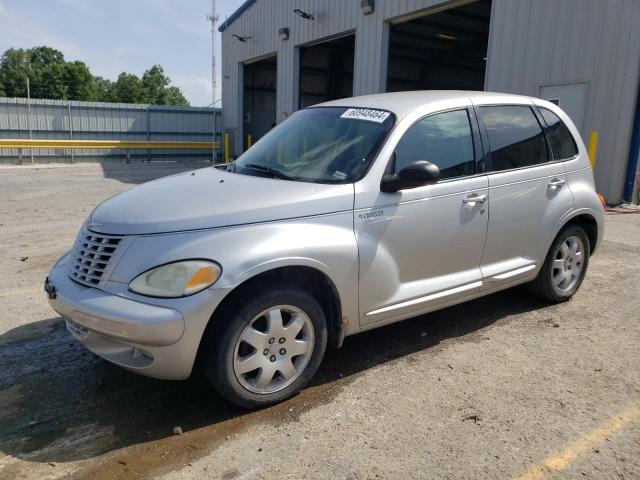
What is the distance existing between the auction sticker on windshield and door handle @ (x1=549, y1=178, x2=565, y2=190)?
1669 millimetres

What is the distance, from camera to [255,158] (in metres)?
4.06

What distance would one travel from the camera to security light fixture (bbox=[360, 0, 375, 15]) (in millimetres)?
14328

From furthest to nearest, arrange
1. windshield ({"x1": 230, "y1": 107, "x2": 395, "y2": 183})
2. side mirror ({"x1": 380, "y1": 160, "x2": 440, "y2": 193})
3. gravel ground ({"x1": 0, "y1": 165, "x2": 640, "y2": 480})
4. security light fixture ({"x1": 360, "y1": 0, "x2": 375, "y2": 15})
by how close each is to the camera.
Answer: security light fixture ({"x1": 360, "y1": 0, "x2": 375, "y2": 15}), windshield ({"x1": 230, "y1": 107, "x2": 395, "y2": 183}), side mirror ({"x1": 380, "y1": 160, "x2": 440, "y2": 193}), gravel ground ({"x1": 0, "y1": 165, "x2": 640, "y2": 480})

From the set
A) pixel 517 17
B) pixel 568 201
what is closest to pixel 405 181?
pixel 568 201

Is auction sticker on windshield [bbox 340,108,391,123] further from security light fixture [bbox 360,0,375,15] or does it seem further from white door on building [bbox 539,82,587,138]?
security light fixture [bbox 360,0,375,15]

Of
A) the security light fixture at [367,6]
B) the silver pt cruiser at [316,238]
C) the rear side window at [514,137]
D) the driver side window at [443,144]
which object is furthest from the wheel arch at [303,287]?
the security light fixture at [367,6]

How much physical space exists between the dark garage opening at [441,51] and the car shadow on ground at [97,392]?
15956 mm

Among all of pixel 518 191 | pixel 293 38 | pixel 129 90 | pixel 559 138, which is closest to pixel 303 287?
pixel 518 191

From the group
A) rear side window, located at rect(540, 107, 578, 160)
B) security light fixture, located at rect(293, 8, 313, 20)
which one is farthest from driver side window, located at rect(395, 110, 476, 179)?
security light fixture, located at rect(293, 8, 313, 20)

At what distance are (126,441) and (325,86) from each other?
2294cm

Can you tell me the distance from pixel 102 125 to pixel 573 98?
19.6 m

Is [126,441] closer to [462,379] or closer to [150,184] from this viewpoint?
[150,184]

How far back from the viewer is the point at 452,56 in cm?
2406

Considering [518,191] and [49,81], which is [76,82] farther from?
[518,191]
